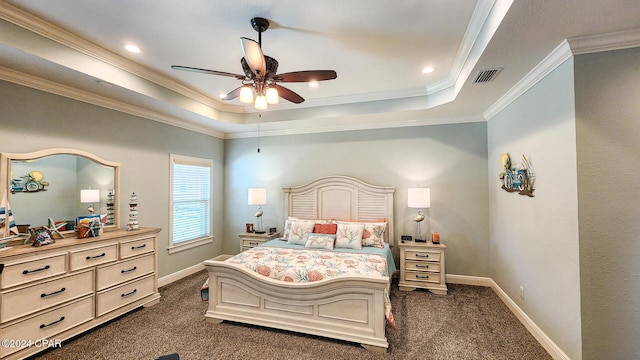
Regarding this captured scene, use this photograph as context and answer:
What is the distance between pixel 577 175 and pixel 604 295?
0.91m

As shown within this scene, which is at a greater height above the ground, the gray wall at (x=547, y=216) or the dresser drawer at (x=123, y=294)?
the gray wall at (x=547, y=216)

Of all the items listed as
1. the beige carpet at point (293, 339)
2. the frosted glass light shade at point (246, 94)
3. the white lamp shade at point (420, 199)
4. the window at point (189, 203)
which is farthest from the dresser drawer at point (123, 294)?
the white lamp shade at point (420, 199)

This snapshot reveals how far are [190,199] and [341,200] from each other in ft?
8.81

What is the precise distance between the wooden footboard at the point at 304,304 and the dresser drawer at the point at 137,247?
1021 mm

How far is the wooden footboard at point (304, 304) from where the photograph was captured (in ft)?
7.68

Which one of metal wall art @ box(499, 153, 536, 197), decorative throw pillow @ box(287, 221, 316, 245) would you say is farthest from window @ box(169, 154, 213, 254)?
metal wall art @ box(499, 153, 536, 197)

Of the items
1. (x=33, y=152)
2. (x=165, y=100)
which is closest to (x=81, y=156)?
(x=33, y=152)

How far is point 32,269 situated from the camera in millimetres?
2174

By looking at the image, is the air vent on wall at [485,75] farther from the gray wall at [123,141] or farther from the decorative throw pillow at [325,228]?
the gray wall at [123,141]

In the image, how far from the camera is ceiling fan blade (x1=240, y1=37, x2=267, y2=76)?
1.70 meters

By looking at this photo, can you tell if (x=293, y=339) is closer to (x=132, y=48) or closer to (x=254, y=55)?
(x=254, y=55)

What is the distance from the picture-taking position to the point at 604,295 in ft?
6.12

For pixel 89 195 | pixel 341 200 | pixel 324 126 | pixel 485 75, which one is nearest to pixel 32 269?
pixel 89 195

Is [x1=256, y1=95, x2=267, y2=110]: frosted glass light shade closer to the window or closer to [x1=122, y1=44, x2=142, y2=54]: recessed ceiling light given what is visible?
[x1=122, y1=44, x2=142, y2=54]: recessed ceiling light
